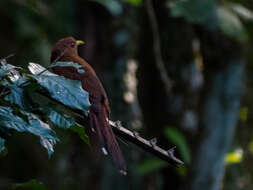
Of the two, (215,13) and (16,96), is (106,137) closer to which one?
(16,96)

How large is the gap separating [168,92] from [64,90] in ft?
15.3

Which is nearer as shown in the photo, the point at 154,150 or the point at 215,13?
the point at 154,150

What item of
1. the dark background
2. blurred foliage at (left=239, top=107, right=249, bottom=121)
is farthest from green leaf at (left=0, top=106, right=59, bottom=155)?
blurred foliage at (left=239, top=107, right=249, bottom=121)

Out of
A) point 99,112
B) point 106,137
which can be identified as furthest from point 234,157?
point 106,137

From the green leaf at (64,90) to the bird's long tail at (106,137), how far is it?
58cm

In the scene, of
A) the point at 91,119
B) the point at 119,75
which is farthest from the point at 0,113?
the point at 119,75

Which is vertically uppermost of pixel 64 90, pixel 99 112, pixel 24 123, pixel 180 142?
pixel 64 90

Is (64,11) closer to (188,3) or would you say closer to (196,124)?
(196,124)

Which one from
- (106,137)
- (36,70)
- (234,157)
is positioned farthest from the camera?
(234,157)

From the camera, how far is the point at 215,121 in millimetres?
5309

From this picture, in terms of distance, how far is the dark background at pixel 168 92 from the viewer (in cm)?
523

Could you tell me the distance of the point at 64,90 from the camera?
1463 millimetres

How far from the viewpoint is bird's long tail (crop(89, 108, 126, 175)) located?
204 centimetres

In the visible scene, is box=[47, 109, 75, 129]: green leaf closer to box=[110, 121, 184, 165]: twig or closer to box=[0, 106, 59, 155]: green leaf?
box=[0, 106, 59, 155]: green leaf
